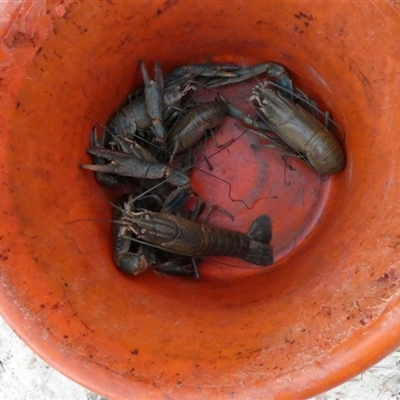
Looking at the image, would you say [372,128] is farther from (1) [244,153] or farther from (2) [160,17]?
(2) [160,17]

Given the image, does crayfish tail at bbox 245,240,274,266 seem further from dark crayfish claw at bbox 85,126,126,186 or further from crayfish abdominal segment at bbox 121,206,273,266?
dark crayfish claw at bbox 85,126,126,186

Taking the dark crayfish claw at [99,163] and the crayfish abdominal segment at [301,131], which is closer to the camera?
the dark crayfish claw at [99,163]

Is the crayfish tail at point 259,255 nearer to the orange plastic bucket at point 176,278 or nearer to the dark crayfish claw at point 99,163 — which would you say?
the orange plastic bucket at point 176,278

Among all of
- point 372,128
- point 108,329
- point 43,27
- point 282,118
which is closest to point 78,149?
point 43,27

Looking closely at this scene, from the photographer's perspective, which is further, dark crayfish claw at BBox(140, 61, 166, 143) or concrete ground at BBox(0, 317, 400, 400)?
concrete ground at BBox(0, 317, 400, 400)

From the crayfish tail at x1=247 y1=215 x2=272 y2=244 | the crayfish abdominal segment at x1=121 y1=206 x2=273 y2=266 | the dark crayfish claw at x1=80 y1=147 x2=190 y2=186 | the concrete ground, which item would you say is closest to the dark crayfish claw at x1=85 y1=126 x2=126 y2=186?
the dark crayfish claw at x1=80 y1=147 x2=190 y2=186

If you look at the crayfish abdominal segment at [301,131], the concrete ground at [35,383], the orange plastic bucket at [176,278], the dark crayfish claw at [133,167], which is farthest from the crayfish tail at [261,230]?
the concrete ground at [35,383]
